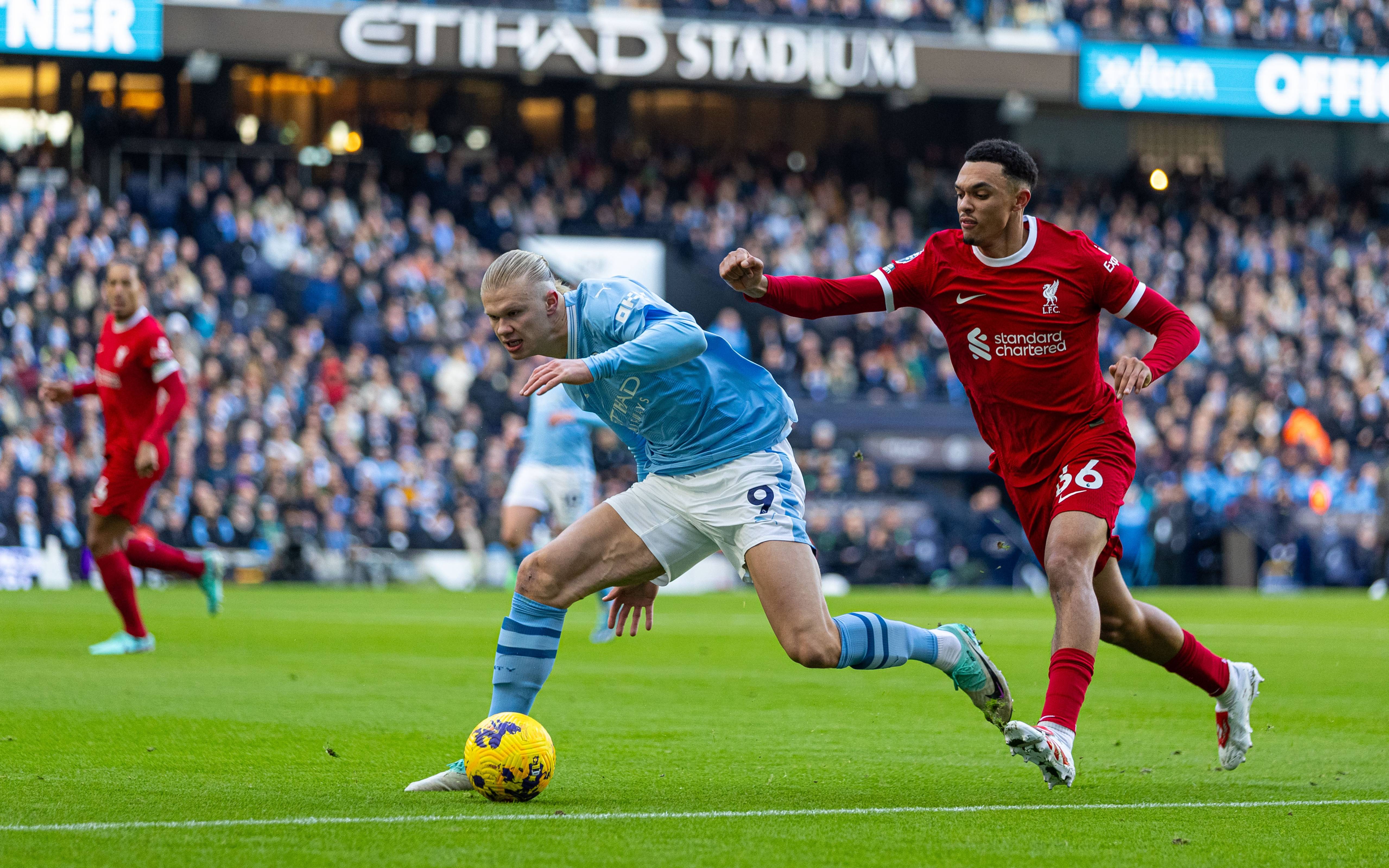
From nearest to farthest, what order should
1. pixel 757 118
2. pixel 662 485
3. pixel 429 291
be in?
pixel 662 485
pixel 429 291
pixel 757 118

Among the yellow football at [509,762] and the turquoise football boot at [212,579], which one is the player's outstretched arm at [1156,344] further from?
the turquoise football boot at [212,579]

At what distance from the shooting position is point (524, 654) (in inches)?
243

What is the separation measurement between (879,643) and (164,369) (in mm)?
6652

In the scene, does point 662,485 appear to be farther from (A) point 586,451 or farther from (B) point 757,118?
(B) point 757,118

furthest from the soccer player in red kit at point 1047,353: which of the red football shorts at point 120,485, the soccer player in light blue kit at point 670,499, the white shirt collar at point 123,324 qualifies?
the red football shorts at point 120,485

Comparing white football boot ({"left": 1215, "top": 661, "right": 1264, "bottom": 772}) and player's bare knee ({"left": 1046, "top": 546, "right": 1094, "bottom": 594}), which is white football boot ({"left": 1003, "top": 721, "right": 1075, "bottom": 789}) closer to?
player's bare knee ({"left": 1046, "top": 546, "right": 1094, "bottom": 594})

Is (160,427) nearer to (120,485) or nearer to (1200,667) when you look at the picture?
(120,485)

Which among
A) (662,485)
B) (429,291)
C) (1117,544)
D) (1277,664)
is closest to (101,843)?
(662,485)

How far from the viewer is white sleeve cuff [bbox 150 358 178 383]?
11.4m

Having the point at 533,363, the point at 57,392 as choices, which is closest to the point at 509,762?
the point at 57,392

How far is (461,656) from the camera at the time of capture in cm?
1241

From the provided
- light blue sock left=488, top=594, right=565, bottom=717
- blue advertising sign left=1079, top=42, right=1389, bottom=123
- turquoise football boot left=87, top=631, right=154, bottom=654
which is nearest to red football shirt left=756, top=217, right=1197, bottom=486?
light blue sock left=488, top=594, right=565, bottom=717

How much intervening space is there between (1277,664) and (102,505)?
8.13 metres

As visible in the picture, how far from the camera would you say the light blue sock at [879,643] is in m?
6.16
